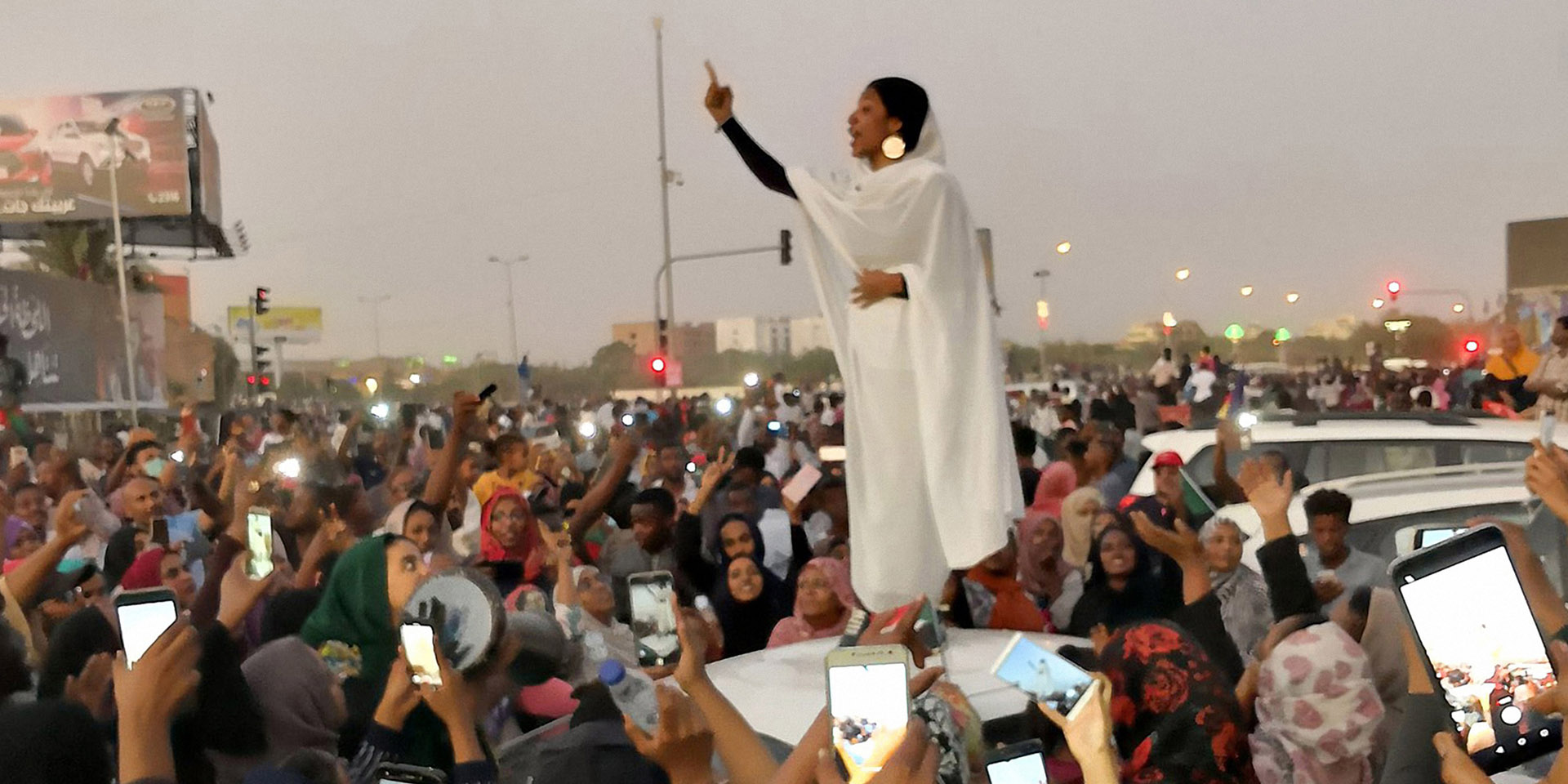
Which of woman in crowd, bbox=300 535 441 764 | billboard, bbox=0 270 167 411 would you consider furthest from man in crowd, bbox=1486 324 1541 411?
billboard, bbox=0 270 167 411

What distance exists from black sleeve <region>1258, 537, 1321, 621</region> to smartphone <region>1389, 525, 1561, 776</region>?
1.57 metres

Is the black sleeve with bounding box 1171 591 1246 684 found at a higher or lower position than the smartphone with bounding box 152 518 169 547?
lower

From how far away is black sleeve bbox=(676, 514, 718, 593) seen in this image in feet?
23.9

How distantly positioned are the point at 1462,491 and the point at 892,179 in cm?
497

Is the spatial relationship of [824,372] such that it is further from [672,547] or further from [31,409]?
Answer: [672,547]

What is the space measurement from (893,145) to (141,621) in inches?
99.3

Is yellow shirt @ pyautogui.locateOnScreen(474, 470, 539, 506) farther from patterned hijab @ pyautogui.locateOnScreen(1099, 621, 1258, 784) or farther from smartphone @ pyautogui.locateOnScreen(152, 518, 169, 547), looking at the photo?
patterned hijab @ pyautogui.locateOnScreen(1099, 621, 1258, 784)

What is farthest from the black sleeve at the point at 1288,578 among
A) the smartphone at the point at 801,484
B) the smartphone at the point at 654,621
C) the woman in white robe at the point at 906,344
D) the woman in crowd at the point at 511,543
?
the woman in crowd at the point at 511,543

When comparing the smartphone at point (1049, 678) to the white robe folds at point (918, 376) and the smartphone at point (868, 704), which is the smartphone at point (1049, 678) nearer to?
the smartphone at point (868, 704)

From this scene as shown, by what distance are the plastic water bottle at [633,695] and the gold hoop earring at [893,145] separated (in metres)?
2.09

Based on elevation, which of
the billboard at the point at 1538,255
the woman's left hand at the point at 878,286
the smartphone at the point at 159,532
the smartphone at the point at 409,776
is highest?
the billboard at the point at 1538,255

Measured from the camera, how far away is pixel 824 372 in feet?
241

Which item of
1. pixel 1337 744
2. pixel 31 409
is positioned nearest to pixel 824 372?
pixel 31 409

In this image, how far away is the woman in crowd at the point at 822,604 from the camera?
5.37 metres
